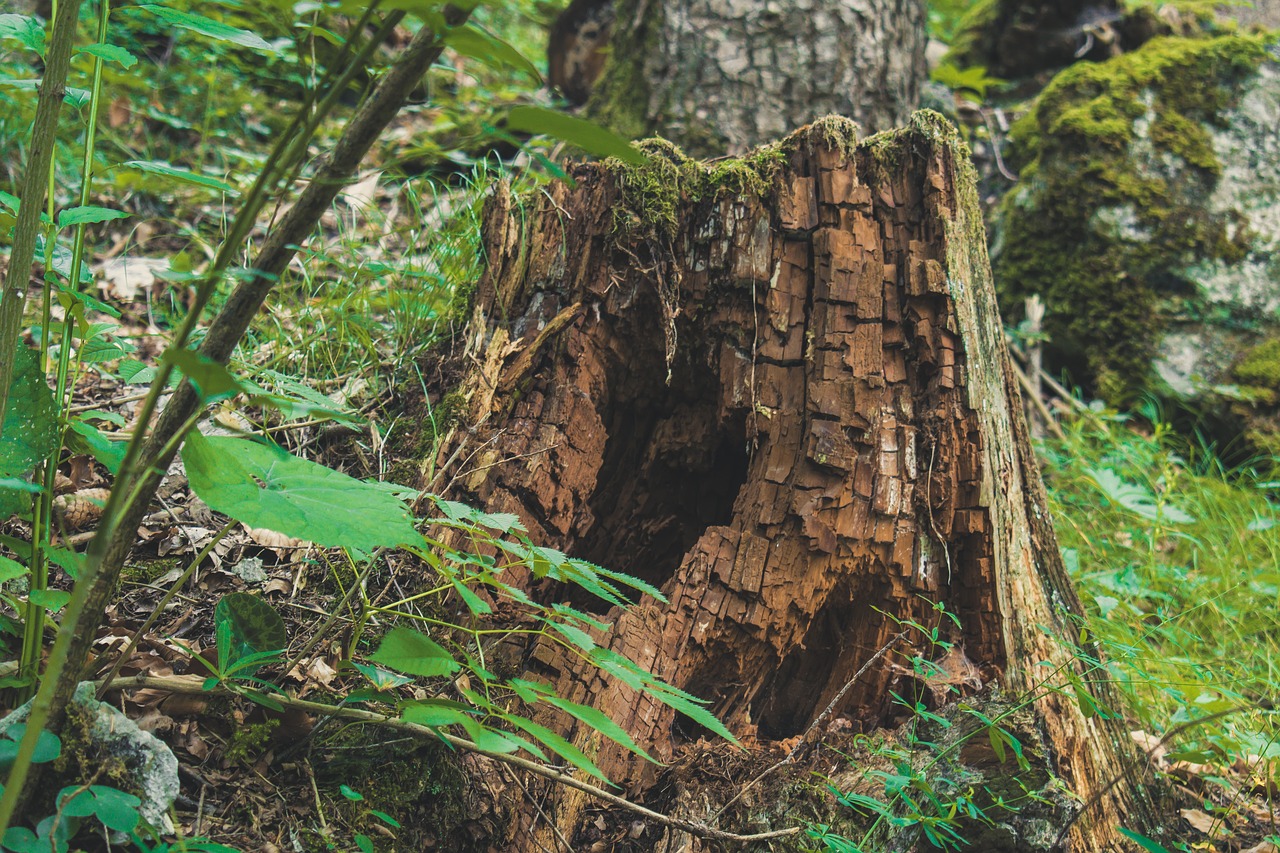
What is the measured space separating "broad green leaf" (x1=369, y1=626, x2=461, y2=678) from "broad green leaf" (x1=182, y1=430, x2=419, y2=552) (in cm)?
21

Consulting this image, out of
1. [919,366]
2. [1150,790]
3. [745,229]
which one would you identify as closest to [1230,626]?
[1150,790]

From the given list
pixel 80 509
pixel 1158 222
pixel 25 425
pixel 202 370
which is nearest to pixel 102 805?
pixel 25 425

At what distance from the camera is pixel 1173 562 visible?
334cm

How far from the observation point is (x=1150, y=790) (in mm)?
2174

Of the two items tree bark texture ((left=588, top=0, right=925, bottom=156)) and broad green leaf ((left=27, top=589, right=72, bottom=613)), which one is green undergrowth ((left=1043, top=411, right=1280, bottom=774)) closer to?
tree bark texture ((left=588, top=0, right=925, bottom=156))

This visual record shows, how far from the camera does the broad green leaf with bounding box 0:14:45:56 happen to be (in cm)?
136

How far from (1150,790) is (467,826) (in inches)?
66.3

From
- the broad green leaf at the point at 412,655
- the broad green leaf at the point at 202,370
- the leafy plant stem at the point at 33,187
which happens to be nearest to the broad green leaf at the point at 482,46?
the broad green leaf at the point at 202,370

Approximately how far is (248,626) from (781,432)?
1.21 metres

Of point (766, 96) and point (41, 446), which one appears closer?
point (41, 446)

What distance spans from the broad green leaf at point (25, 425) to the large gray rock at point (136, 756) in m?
0.29

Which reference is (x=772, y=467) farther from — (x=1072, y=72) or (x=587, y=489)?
(x=1072, y=72)

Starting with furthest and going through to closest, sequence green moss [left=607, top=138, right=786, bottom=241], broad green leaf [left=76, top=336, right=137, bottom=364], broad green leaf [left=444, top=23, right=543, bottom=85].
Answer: green moss [left=607, top=138, right=786, bottom=241]
broad green leaf [left=76, top=336, right=137, bottom=364]
broad green leaf [left=444, top=23, right=543, bottom=85]

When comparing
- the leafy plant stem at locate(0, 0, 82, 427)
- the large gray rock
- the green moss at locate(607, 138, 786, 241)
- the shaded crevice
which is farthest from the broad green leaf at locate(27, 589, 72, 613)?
the green moss at locate(607, 138, 786, 241)
